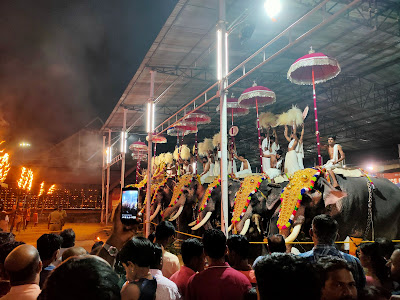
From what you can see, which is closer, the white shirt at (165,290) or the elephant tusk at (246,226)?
the white shirt at (165,290)

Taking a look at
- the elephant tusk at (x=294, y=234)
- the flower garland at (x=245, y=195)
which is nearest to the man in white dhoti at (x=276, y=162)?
the flower garland at (x=245, y=195)

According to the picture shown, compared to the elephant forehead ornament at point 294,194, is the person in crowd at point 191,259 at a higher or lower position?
lower

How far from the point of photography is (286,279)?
4.35 feet

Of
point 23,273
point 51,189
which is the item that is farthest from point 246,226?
point 51,189

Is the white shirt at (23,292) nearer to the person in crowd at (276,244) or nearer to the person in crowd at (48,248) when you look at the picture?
the person in crowd at (48,248)

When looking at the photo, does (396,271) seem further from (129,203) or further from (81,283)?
(129,203)

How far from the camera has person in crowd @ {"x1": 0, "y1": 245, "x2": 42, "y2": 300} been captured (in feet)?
6.51

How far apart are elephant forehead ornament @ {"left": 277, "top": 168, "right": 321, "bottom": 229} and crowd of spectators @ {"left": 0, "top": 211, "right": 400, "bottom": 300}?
2183mm

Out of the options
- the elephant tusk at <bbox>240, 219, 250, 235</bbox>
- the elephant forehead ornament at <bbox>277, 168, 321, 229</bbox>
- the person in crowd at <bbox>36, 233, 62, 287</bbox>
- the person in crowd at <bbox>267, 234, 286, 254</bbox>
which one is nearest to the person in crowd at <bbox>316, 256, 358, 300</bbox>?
the person in crowd at <bbox>267, 234, 286, 254</bbox>

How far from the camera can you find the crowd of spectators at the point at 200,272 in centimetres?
111

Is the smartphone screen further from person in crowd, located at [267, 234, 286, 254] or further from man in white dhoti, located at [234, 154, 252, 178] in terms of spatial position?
man in white dhoti, located at [234, 154, 252, 178]

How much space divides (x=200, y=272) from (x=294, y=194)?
351 centimetres

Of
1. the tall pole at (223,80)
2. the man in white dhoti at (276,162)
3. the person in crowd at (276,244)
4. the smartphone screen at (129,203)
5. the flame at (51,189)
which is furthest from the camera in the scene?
the flame at (51,189)

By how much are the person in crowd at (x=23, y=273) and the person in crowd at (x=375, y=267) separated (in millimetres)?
2600
